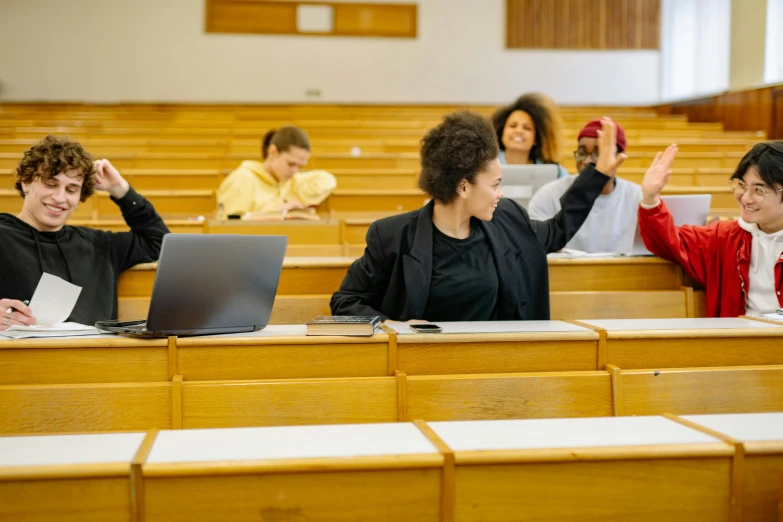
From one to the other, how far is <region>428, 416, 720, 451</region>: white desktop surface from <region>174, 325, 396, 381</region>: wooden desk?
11.9 inches

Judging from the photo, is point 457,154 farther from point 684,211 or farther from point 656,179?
point 684,211

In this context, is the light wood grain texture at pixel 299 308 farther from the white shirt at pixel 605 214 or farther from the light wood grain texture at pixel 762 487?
the light wood grain texture at pixel 762 487

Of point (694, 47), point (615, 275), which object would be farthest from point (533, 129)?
point (694, 47)

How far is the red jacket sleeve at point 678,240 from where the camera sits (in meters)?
1.75

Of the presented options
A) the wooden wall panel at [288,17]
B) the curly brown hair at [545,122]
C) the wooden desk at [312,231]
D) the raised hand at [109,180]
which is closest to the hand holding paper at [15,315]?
the raised hand at [109,180]

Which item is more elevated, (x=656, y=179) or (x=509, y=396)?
(x=656, y=179)

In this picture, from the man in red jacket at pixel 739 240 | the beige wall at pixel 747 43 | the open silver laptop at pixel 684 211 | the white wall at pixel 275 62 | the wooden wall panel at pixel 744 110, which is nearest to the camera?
the man in red jacket at pixel 739 240

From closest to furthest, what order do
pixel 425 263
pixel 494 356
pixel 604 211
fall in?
pixel 494 356, pixel 425 263, pixel 604 211

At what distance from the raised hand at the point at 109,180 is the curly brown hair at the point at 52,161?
0.04 meters

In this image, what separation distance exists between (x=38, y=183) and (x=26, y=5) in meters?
5.77

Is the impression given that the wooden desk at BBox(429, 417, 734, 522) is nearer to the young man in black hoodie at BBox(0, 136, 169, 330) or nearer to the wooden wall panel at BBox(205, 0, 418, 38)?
the young man in black hoodie at BBox(0, 136, 169, 330)

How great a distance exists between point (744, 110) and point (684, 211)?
12.5 ft

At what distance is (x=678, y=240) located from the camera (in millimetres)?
1774

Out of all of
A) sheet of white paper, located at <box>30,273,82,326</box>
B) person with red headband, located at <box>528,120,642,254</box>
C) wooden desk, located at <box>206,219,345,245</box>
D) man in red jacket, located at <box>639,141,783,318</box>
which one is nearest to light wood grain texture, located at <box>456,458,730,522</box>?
sheet of white paper, located at <box>30,273,82,326</box>
